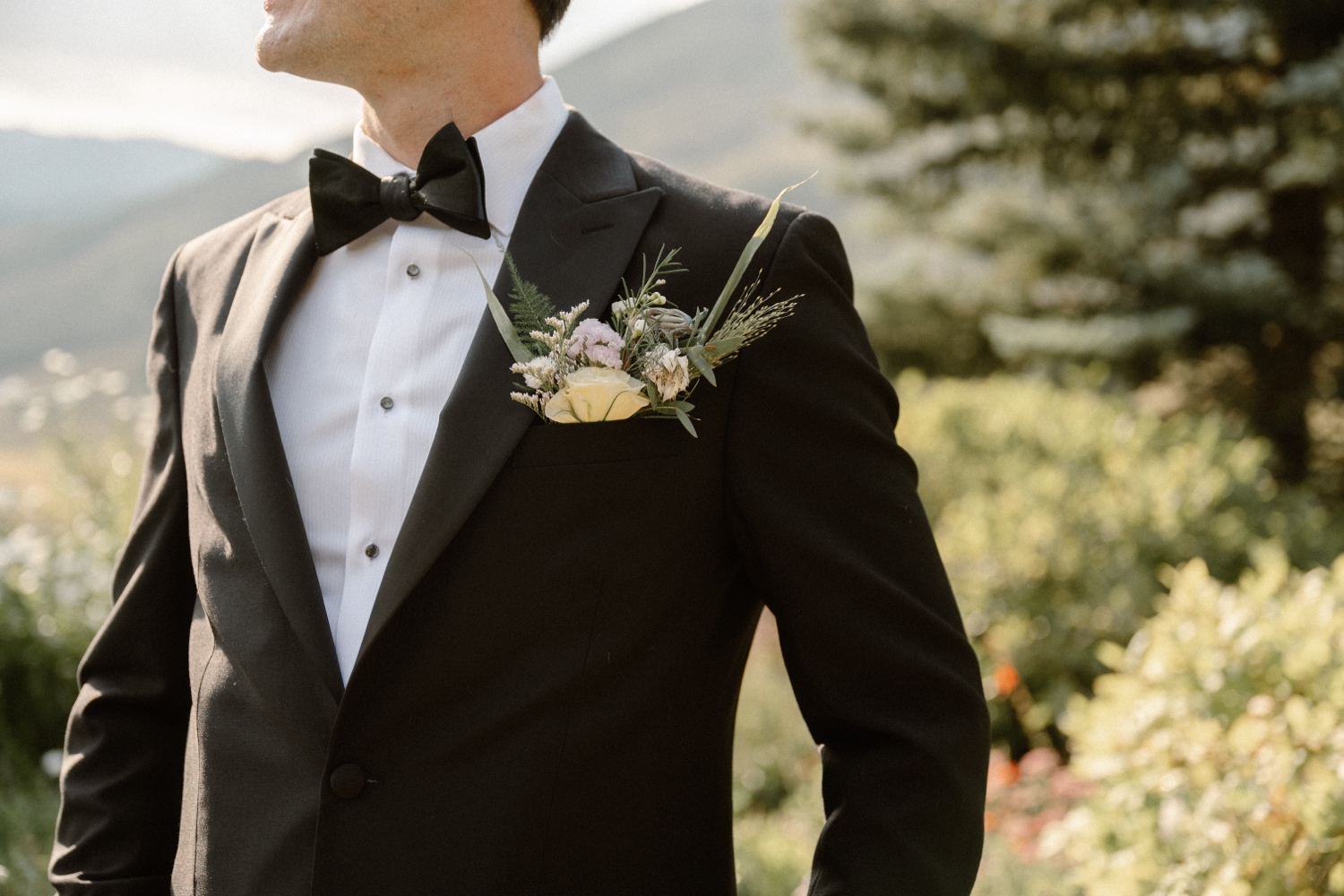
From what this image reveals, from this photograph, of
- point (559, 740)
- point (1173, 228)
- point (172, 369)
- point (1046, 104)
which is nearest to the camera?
point (559, 740)

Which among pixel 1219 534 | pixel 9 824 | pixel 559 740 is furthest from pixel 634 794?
pixel 1219 534

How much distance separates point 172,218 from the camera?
42.8m

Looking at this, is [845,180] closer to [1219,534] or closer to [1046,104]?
[1046,104]

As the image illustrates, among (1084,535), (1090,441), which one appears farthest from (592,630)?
(1090,441)

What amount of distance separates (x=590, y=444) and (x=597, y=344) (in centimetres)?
13

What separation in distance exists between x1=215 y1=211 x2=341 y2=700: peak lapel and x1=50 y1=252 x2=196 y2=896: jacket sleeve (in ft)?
0.77

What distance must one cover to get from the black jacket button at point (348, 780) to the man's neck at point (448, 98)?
88 cm

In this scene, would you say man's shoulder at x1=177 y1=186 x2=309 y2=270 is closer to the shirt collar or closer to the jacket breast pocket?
the shirt collar

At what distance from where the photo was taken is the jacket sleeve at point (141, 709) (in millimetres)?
1690

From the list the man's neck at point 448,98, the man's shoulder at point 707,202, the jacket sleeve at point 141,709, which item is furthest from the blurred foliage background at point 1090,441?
the man's neck at point 448,98

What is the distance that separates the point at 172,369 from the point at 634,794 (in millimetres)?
989

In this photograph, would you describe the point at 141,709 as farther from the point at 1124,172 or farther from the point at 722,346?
the point at 1124,172

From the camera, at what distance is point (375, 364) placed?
1523mm

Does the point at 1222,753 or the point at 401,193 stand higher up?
the point at 401,193
